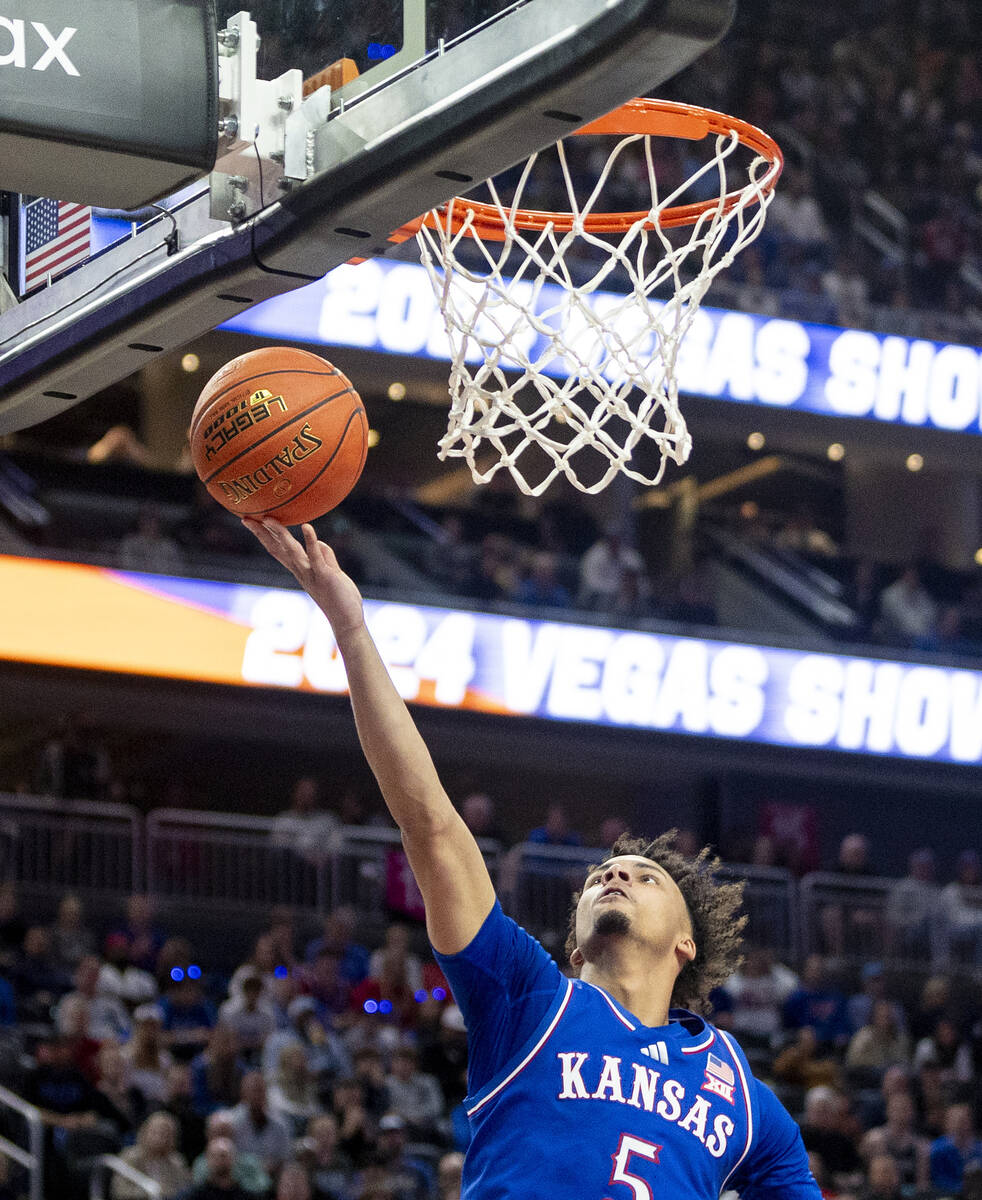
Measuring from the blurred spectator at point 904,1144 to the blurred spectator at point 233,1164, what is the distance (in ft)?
11.0

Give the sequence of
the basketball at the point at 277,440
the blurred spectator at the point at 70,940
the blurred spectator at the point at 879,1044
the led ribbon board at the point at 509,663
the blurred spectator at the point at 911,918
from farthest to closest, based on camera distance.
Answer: the blurred spectator at the point at 911,918
the led ribbon board at the point at 509,663
the blurred spectator at the point at 879,1044
the blurred spectator at the point at 70,940
the basketball at the point at 277,440

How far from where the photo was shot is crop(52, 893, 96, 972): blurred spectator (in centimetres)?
1102

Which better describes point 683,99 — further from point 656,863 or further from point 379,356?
point 656,863

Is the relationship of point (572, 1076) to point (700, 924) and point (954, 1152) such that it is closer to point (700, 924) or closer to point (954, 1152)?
point (700, 924)

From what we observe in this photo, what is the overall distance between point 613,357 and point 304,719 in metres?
11.9

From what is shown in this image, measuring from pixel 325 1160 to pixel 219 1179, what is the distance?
2.55 feet

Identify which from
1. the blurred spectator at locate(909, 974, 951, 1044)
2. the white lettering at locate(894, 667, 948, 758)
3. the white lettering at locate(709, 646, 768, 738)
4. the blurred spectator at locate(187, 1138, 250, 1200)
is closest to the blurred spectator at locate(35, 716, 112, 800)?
the white lettering at locate(709, 646, 768, 738)

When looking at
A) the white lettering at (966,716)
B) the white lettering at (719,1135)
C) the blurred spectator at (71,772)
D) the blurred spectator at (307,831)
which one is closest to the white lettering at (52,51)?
the white lettering at (719,1135)

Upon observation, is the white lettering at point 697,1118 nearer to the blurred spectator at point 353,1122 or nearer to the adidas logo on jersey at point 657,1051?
the adidas logo on jersey at point 657,1051

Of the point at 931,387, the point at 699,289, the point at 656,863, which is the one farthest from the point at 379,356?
the point at 656,863

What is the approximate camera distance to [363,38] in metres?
3.21

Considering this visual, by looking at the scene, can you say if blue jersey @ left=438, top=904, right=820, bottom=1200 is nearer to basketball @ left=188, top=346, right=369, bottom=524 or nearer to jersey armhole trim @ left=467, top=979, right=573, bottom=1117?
jersey armhole trim @ left=467, top=979, right=573, bottom=1117

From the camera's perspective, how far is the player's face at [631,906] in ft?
11.5

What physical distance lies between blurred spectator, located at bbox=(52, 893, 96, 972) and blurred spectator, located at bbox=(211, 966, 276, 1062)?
1048 millimetres
